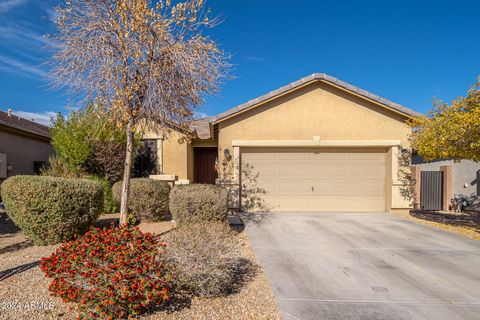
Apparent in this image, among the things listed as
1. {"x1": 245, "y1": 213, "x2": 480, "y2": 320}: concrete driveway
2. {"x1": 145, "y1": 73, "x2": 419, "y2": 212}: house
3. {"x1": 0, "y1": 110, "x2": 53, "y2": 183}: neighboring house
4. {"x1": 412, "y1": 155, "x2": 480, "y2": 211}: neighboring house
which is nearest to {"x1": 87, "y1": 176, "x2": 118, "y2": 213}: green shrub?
{"x1": 145, "y1": 73, "x2": 419, "y2": 212}: house

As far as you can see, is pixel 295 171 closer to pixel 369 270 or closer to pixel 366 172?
pixel 366 172

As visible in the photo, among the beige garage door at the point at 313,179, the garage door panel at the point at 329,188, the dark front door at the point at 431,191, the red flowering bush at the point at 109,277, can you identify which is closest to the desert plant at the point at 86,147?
the beige garage door at the point at 313,179

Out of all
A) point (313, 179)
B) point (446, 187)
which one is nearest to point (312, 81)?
point (313, 179)

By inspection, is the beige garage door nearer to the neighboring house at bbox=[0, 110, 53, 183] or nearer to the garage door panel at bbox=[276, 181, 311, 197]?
the garage door panel at bbox=[276, 181, 311, 197]

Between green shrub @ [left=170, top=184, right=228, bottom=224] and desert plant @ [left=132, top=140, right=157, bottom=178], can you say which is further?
desert plant @ [left=132, top=140, right=157, bottom=178]

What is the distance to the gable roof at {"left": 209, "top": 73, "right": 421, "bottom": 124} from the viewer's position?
33.7ft

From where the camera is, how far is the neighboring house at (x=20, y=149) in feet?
37.0

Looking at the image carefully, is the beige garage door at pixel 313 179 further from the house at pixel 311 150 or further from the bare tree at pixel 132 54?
the bare tree at pixel 132 54

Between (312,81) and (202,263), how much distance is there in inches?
347

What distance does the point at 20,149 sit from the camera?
12.3 metres

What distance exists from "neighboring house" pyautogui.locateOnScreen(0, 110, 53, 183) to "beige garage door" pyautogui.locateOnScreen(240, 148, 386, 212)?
10141 mm

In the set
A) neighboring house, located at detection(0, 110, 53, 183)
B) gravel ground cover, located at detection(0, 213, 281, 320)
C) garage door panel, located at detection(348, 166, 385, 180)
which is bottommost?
gravel ground cover, located at detection(0, 213, 281, 320)

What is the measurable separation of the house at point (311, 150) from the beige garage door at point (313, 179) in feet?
0.12

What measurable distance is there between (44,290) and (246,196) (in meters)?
7.47
